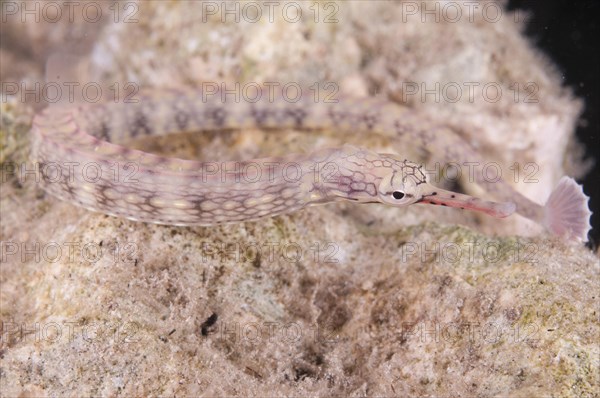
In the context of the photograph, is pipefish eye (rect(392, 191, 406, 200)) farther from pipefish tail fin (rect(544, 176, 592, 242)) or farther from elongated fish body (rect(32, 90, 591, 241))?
pipefish tail fin (rect(544, 176, 592, 242))

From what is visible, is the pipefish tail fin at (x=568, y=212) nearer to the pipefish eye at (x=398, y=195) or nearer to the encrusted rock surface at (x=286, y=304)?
the encrusted rock surface at (x=286, y=304)

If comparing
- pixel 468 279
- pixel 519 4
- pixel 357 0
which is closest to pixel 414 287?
pixel 468 279

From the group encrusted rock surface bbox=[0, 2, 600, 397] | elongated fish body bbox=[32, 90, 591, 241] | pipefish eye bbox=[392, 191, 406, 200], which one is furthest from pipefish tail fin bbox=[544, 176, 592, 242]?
pipefish eye bbox=[392, 191, 406, 200]

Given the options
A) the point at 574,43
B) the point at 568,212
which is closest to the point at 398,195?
the point at 568,212

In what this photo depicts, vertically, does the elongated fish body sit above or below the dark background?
below

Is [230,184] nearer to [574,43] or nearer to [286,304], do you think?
[286,304]

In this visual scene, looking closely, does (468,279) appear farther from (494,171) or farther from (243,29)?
(243,29)
